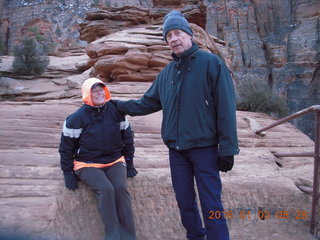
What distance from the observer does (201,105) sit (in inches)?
86.1

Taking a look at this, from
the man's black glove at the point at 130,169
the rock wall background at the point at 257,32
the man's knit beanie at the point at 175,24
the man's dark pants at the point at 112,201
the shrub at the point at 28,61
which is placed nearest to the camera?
the man's knit beanie at the point at 175,24

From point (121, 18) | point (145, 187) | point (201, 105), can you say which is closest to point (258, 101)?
point (121, 18)

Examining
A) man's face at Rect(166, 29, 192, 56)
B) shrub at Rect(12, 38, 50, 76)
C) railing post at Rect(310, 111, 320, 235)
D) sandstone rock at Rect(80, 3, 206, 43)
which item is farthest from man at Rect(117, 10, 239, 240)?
shrub at Rect(12, 38, 50, 76)

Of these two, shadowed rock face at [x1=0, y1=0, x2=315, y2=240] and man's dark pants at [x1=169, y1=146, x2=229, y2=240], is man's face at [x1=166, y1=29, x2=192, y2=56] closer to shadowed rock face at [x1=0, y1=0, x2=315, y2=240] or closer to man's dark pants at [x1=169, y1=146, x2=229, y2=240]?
man's dark pants at [x1=169, y1=146, x2=229, y2=240]

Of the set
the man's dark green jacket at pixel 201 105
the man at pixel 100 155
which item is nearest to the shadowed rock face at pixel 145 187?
the man at pixel 100 155

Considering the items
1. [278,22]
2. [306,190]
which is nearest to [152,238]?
[306,190]

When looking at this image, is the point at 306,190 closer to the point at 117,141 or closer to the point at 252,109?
the point at 117,141

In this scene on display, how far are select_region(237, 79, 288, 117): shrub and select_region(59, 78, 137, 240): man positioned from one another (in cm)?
570

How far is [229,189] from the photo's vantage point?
348 cm

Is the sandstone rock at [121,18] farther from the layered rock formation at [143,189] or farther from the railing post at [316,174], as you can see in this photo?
the railing post at [316,174]

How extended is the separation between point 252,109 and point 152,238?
565 centimetres

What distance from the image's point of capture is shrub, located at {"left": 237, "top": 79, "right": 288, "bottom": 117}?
25.9 feet

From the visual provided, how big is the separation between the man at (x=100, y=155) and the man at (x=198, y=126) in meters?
0.59

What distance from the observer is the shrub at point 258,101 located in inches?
311
